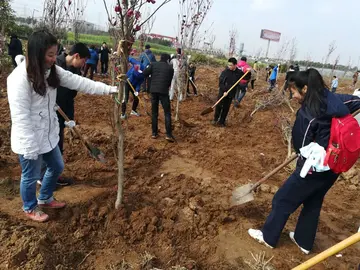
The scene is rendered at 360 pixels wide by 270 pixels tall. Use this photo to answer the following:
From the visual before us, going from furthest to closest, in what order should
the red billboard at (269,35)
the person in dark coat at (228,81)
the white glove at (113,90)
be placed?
the red billboard at (269,35) < the person in dark coat at (228,81) < the white glove at (113,90)

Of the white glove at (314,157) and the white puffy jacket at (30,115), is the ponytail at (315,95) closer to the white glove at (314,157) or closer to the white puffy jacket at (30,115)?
the white glove at (314,157)

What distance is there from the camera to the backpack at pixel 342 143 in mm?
2193

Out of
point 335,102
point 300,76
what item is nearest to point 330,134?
point 335,102

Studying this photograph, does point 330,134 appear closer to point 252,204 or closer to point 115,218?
point 252,204

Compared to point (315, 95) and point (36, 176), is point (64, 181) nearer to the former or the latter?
point (36, 176)

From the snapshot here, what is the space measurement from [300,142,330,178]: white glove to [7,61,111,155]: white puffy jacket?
178 cm

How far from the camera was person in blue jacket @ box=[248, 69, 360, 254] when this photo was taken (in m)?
2.24

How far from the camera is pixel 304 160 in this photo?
247cm

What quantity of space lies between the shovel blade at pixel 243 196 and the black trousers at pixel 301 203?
44 cm

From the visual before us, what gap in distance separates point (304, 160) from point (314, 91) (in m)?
0.61

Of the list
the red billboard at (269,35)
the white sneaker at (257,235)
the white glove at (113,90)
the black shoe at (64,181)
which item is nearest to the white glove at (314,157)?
the white sneaker at (257,235)

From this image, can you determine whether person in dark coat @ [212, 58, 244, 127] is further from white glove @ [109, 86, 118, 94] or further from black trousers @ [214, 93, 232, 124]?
white glove @ [109, 86, 118, 94]

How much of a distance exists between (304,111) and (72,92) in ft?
8.17

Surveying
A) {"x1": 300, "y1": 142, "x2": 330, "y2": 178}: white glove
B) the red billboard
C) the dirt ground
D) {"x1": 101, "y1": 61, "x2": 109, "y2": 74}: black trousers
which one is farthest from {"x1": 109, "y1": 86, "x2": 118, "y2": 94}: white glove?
the red billboard
